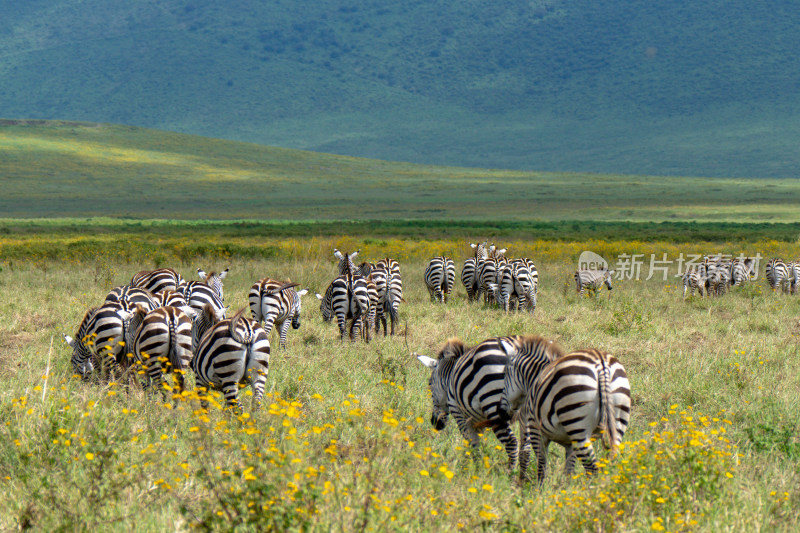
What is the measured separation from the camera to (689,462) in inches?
212

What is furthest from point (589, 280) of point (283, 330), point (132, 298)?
point (132, 298)

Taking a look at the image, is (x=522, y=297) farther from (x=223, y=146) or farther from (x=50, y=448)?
(x=223, y=146)

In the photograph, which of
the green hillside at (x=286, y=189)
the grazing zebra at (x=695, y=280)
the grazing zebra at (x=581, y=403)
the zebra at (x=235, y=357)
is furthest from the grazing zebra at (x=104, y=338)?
the green hillside at (x=286, y=189)

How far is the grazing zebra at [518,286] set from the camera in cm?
1636

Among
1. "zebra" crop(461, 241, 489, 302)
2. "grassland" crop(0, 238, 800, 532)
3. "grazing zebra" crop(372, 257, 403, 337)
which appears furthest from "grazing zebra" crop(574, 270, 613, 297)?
"grazing zebra" crop(372, 257, 403, 337)

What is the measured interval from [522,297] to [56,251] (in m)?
19.6

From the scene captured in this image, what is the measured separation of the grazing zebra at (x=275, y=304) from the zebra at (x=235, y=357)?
13.0 ft

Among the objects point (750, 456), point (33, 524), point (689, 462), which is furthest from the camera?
point (750, 456)

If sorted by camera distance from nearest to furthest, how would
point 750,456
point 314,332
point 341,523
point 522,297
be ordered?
1. point 341,523
2. point 750,456
3. point 314,332
4. point 522,297

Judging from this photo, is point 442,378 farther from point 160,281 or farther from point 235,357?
point 160,281

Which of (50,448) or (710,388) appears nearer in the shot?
(50,448)

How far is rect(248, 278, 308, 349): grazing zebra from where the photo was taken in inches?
472

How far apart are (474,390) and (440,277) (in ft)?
36.8

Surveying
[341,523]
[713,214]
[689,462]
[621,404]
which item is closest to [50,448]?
[341,523]
